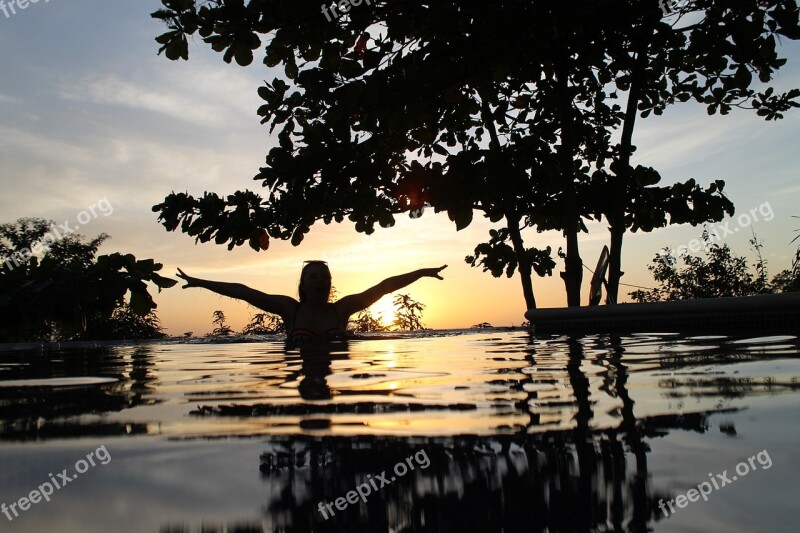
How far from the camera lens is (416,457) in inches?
55.0

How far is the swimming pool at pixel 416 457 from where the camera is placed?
3.43 ft

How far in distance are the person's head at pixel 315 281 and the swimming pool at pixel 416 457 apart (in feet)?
21.3

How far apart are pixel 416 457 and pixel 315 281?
7878 millimetres

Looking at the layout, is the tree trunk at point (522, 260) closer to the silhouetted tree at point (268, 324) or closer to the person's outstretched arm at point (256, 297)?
the person's outstretched arm at point (256, 297)

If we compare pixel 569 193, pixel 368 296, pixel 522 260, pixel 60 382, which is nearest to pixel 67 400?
pixel 60 382

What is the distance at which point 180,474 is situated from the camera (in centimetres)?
130

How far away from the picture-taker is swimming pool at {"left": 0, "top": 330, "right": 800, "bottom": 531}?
1.04 metres

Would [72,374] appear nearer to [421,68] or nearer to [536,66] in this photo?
[421,68]

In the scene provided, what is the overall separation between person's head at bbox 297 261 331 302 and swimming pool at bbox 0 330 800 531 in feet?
21.3

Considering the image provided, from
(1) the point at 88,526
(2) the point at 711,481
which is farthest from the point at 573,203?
(1) the point at 88,526

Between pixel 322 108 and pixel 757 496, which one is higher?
pixel 322 108

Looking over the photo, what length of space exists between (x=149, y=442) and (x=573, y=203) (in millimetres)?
5534

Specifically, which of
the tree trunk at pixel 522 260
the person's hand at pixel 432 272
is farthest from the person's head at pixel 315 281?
the tree trunk at pixel 522 260

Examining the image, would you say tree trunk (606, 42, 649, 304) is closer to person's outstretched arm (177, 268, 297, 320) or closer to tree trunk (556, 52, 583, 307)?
tree trunk (556, 52, 583, 307)
